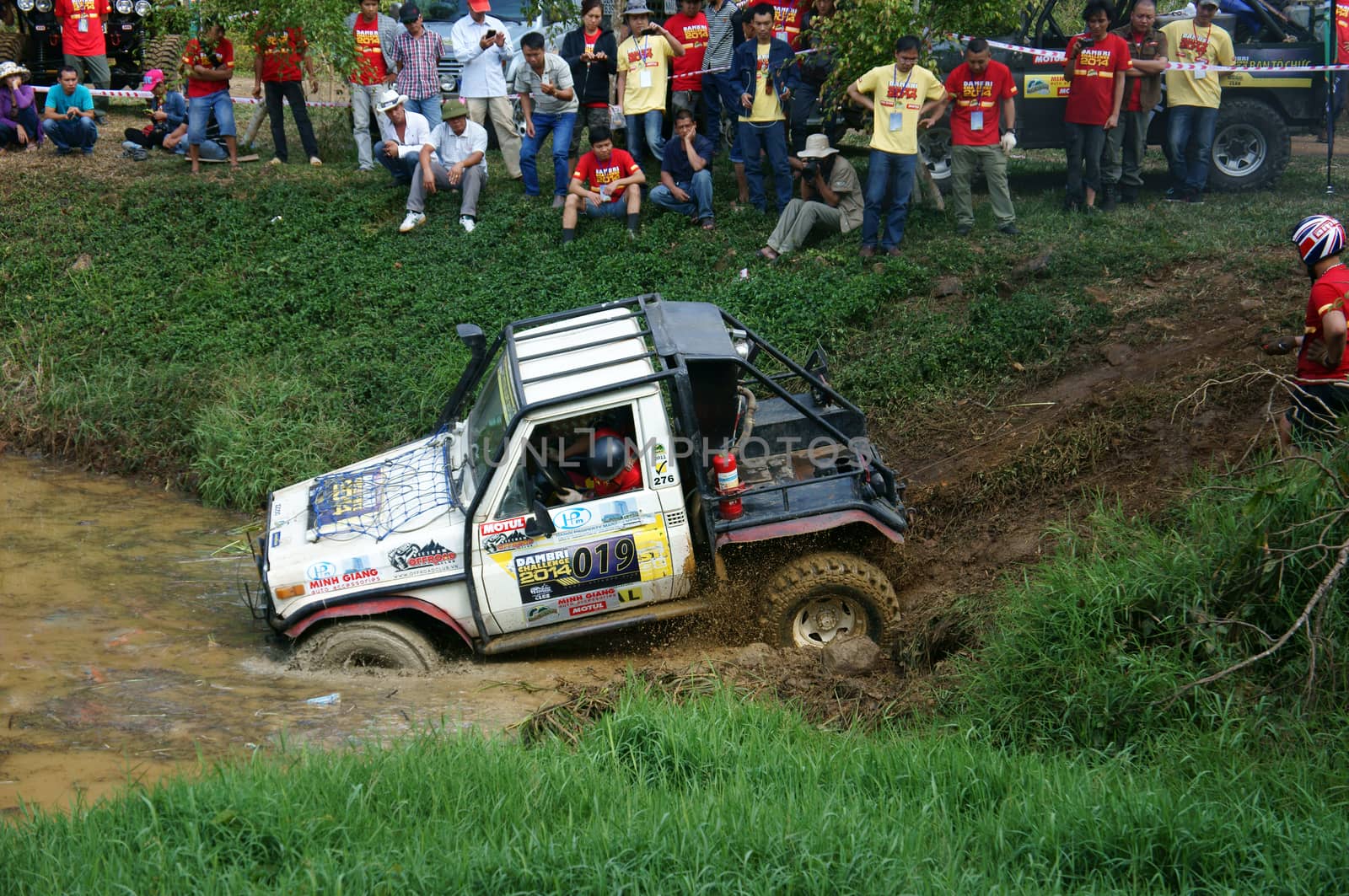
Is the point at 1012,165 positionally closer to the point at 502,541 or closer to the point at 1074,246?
the point at 1074,246

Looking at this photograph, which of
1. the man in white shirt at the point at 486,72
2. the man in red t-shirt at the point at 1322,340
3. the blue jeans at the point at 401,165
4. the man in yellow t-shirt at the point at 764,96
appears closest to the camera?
the man in red t-shirt at the point at 1322,340

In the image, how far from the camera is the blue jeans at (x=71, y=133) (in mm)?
14938

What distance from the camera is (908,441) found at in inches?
364

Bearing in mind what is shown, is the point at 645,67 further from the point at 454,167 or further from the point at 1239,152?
the point at 1239,152

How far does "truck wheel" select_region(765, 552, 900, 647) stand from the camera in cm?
672

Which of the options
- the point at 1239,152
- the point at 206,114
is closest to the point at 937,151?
the point at 1239,152

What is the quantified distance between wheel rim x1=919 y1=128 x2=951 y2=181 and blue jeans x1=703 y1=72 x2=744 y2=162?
80.7 inches

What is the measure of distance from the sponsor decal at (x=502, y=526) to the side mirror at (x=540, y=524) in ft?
0.13

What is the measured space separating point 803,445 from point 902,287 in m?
3.60

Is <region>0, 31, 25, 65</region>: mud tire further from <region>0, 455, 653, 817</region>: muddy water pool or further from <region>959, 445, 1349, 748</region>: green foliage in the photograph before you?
<region>959, 445, 1349, 748</region>: green foliage

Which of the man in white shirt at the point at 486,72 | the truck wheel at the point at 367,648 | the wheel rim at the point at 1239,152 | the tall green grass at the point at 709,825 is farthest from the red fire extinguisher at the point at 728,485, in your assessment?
the wheel rim at the point at 1239,152

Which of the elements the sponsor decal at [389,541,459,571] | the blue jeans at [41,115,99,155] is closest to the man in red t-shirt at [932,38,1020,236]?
the sponsor decal at [389,541,459,571]

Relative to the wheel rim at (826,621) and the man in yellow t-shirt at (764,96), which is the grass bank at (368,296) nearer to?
the man in yellow t-shirt at (764,96)

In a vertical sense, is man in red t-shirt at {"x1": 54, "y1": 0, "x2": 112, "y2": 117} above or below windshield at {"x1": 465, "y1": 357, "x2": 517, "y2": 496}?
above
